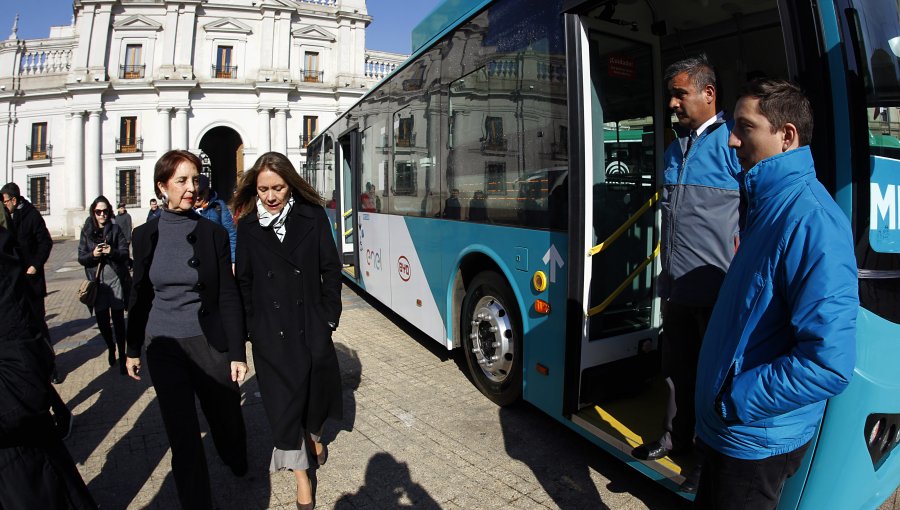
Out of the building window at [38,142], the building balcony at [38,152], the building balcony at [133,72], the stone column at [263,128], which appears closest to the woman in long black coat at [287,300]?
the stone column at [263,128]

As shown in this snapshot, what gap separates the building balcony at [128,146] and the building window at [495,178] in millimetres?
36718

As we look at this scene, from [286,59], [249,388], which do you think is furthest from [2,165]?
[249,388]

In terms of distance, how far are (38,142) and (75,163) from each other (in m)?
4.41

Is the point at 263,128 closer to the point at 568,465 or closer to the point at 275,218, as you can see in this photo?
the point at 275,218

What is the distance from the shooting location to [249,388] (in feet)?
16.9

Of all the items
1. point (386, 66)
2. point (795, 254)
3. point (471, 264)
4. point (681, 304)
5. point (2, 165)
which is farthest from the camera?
point (386, 66)

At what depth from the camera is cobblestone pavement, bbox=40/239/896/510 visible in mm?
3174

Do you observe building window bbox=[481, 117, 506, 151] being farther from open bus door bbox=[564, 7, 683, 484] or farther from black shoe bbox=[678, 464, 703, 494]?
black shoe bbox=[678, 464, 703, 494]

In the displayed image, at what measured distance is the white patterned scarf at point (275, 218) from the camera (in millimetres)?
2996

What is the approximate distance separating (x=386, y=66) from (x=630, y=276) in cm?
3986

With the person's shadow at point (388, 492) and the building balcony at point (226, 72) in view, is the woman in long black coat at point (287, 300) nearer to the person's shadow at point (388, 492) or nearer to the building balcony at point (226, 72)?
the person's shadow at point (388, 492)

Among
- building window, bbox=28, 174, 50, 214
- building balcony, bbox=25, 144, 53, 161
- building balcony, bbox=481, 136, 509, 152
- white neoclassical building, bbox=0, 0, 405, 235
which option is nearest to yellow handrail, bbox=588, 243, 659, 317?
building balcony, bbox=481, 136, 509, 152

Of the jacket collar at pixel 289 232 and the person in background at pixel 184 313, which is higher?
the jacket collar at pixel 289 232

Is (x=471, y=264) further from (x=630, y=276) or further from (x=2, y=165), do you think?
(x=2, y=165)
